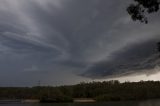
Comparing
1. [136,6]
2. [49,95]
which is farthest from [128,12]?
[49,95]

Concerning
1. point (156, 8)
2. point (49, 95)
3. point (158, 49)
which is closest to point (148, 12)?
point (156, 8)

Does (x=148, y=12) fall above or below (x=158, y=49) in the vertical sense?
above

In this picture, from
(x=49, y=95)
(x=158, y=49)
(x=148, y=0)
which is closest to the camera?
(x=148, y=0)

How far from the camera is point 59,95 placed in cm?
19450

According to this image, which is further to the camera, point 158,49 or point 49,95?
point 49,95

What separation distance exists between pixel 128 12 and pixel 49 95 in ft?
529

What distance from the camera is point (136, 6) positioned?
33562 mm

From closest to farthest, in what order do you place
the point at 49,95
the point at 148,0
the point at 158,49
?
Answer: the point at 148,0 → the point at 158,49 → the point at 49,95

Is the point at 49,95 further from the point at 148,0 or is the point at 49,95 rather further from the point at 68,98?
the point at 148,0

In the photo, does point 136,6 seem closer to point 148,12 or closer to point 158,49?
point 148,12

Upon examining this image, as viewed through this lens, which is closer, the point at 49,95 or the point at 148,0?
the point at 148,0

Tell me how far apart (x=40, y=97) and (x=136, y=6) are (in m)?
169

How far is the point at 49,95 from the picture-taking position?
630ft

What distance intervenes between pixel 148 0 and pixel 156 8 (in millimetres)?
980
